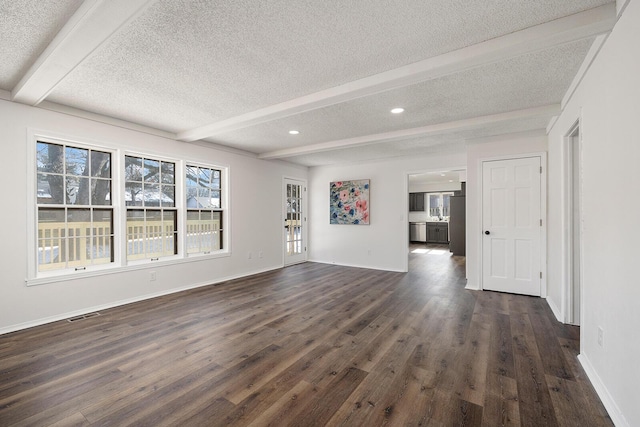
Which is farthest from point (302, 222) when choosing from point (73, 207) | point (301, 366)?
point (301, 366)

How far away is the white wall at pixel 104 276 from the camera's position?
9.52 ft

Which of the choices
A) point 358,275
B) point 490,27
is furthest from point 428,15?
point 358,275

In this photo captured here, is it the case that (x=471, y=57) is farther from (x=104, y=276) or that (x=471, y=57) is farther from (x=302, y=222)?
(x=302, y=222)

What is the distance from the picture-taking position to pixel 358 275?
18.1ft

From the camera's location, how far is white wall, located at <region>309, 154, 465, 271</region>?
580 centimetres

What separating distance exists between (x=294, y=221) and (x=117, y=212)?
3764mm

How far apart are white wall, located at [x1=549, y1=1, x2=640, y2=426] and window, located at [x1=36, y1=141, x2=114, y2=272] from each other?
4.97m

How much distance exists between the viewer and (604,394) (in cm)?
178

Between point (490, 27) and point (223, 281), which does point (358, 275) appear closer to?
point (223, 281)

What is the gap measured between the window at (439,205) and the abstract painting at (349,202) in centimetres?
599

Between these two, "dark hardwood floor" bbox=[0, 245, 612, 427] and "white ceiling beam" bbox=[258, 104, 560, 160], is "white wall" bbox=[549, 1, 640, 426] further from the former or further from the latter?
"white ceiling beam" bbox=[258, 104, 560, 160]

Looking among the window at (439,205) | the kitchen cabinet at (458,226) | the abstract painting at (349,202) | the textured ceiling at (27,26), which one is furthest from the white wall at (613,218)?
the window at (439,205)

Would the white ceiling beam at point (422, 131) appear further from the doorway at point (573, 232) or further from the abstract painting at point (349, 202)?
the abstract painting at point (349, 202)

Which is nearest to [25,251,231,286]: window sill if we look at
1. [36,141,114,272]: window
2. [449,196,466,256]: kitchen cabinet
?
[36,141,114,272]: window
